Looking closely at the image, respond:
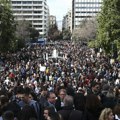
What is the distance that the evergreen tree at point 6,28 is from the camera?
192 feet

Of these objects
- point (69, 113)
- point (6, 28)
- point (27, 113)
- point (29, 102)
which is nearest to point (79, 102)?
point (29, 102)

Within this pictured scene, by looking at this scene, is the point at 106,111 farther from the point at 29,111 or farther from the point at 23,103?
the point at 23,103

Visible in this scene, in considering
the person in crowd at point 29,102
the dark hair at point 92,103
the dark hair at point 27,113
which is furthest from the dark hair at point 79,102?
the dark hair at point 27,113

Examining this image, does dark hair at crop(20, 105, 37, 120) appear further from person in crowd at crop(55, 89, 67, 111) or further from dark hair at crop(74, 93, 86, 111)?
dark hair at crop(74, 93, 86, 111)

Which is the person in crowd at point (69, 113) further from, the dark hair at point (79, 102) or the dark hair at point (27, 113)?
the dark hair at point (79, 102)

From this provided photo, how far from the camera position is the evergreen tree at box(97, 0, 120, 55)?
49.0 m

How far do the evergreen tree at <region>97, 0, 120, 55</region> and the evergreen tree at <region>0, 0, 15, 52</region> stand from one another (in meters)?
12.7

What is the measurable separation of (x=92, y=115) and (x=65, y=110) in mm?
508

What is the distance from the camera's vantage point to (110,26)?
5003 cm

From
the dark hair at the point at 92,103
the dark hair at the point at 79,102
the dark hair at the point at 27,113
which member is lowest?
the dark hair at the point at 79,102

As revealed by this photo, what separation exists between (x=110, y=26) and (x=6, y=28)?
15.2 metres

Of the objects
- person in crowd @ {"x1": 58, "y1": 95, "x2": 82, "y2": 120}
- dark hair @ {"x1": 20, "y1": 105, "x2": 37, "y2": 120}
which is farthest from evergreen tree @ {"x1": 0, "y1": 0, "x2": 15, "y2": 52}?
person in crowd @ {"x1": 58, "y1": 95, "x2": 82, "y2": 120}

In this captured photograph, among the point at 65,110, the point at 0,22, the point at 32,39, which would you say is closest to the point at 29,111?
the point at 65,110

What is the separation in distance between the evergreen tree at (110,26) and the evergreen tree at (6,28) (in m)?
12.7
